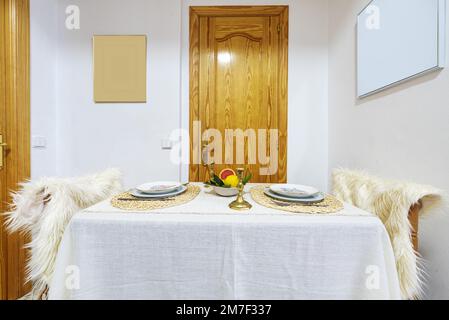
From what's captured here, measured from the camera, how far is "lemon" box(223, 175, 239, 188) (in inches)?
36.4

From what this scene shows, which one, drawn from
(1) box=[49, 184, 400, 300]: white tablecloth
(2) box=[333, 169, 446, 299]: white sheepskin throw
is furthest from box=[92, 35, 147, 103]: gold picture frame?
(2) box=[333, 169, 446, 299]: white sheepskin throw

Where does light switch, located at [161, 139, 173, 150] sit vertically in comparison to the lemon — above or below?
above

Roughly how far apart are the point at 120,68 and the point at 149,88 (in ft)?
0.98

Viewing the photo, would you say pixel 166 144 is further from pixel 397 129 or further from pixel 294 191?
pixel 397 129

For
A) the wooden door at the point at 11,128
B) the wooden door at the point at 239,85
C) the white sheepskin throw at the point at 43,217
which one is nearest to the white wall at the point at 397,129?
the wooden door at the point at 239,85

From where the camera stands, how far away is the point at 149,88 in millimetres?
1818

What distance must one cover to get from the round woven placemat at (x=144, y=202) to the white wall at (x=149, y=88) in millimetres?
955

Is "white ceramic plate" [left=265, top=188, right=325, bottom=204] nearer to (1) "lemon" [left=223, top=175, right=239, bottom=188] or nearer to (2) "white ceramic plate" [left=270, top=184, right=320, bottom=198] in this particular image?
(2) "white ceramic plate" [left=270, top=184, right=320, bottom=198]

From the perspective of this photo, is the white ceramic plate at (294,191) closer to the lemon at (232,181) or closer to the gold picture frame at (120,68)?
the lemon at (232,181)

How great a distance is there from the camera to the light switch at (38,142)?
1580mm

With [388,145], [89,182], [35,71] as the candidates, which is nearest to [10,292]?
[89,182]

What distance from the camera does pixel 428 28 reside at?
88cm

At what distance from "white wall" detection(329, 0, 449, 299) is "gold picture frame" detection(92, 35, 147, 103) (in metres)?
1.65
